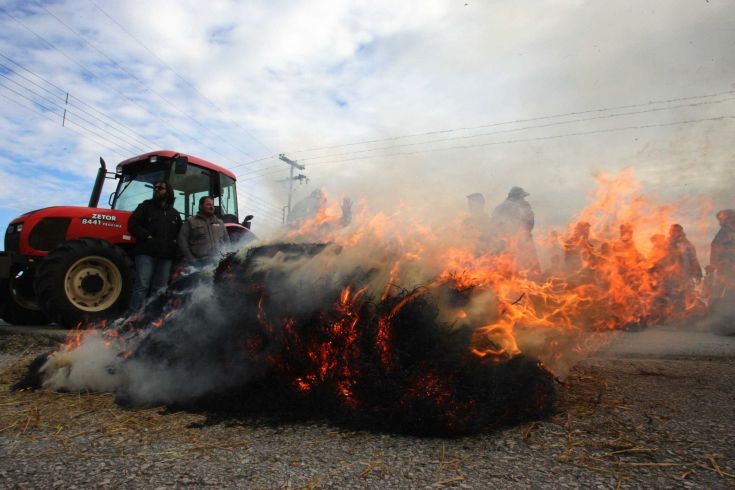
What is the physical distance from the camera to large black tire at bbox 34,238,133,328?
21.2 ft

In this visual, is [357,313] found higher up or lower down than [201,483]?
higher up

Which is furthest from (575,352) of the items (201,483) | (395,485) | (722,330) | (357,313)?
(722,330)

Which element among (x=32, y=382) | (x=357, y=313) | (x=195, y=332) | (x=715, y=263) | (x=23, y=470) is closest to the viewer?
(x=23, y=470)

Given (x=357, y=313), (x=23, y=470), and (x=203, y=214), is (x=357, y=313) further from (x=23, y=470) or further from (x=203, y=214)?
(x=203, y=214)

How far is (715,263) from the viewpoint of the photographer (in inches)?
370

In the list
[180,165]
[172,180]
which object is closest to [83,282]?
[172,180]

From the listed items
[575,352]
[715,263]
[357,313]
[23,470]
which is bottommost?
[23,470]

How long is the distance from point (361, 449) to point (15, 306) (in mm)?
8810

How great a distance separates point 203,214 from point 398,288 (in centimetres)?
383

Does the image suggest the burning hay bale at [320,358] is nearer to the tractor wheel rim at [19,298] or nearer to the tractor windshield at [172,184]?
the tractor windshield at [172,184]

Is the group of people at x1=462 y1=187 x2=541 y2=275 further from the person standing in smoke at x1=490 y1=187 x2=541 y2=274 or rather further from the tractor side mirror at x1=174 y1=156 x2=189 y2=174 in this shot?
the tractor side mirror at x1=174 y1=156 x2=189 y2=174

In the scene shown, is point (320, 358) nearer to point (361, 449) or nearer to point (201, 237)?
point (361, 449)

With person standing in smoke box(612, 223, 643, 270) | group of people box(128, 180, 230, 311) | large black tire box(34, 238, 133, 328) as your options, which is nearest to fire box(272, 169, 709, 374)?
person standing in smoke box(612, 223, 643, 270)

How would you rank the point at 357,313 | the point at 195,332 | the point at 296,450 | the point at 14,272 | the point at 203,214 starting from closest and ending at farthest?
the point at 296,450, the point at 357,313, the point at 195,332, the point at 203,214, the point at 14,272
